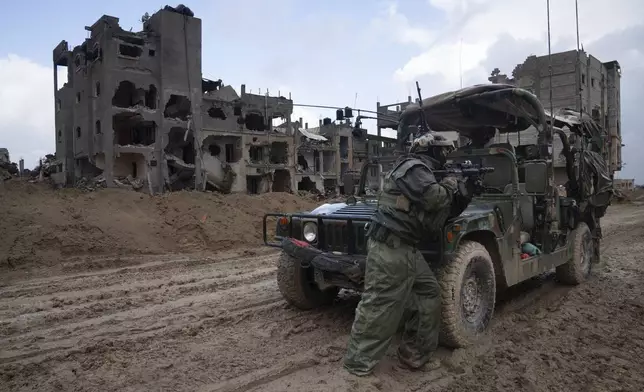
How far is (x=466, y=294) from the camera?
4855 mm

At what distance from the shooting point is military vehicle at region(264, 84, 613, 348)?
184 inches

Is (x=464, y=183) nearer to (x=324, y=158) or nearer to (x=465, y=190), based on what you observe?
(x=465, y=190)

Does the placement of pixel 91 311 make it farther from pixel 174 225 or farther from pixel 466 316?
pixel 174 225

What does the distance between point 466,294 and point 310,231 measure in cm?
176

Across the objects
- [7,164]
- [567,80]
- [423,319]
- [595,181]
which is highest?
[567,80]

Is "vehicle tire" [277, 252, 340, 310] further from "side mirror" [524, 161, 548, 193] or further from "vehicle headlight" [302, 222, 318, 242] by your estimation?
"side mirror" [524, 161, 548, 193]

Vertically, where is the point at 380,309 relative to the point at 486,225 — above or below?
below

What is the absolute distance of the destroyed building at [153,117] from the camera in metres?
24.1

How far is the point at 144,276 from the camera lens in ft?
30.5

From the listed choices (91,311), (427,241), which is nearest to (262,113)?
(91,311)

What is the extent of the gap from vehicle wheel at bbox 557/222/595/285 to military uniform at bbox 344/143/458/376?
3913 mm

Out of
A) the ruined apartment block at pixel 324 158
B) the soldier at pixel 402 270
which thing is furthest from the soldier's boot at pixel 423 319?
the ruined apartment block at pixel 324 158

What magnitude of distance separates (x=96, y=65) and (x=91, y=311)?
21.6 metres

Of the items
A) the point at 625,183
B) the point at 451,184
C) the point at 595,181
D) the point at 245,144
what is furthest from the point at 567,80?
the point at 451,184
